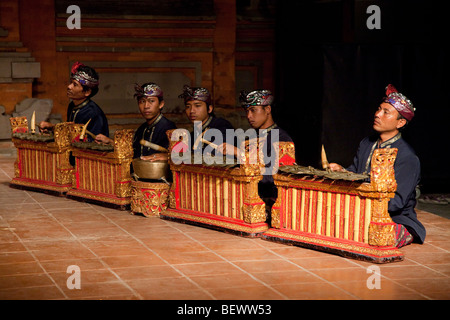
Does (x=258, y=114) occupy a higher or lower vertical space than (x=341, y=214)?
higher

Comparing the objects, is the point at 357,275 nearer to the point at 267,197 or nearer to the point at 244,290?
the point at 244,290

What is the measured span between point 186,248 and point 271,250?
697mm

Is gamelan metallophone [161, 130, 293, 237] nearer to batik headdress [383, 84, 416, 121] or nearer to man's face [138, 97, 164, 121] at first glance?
man's face [138, 97, 164, 121]

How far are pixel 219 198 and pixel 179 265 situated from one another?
4.20 feet

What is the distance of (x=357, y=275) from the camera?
530 cm

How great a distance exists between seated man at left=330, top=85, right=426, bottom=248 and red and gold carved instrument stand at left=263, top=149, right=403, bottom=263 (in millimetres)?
A: 299

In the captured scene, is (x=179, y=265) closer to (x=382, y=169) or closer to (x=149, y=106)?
(x=382, y=169)

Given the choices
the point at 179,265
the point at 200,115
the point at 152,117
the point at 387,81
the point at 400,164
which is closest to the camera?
the point at 179,265

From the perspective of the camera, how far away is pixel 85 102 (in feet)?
28.4

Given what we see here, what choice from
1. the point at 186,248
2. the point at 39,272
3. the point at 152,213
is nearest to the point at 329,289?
the point at 186,248

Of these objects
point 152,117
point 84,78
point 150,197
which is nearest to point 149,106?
point 152,117

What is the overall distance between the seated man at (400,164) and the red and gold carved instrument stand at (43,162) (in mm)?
3526

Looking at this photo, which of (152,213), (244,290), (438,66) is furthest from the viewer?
(438,66)

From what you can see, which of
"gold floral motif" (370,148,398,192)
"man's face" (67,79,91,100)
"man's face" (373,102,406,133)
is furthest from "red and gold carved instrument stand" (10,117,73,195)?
"gold floral motif" (370,148,398,192)
